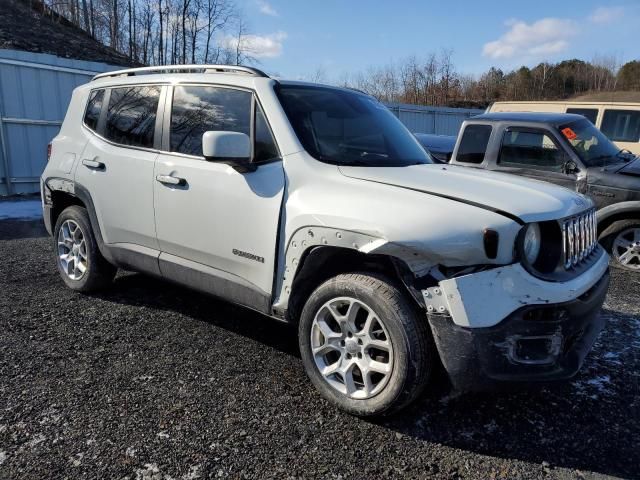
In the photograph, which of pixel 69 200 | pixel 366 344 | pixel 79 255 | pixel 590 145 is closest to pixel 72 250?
pixel 79 255

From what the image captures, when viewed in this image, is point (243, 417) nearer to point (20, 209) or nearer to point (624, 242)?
point (624, 242)

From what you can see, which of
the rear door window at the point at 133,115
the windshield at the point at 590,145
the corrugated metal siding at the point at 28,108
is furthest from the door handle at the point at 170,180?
the corrugated metal siding at the point at 28,108

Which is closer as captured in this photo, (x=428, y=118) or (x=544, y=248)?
(x=544, y=248)

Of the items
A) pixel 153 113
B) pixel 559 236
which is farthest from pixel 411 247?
pixel 153 113

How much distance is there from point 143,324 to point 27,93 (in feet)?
31.7

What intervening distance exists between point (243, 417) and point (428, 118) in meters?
19.5

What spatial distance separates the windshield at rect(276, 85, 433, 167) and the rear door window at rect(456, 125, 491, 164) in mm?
3042

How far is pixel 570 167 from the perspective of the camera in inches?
241

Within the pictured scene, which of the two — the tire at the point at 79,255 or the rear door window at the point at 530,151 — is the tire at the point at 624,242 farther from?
the tire at the point at 79,255

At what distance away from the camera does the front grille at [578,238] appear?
2740 mm

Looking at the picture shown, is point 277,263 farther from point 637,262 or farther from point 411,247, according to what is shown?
point 637,262

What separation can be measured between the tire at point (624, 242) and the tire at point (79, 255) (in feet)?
18.1

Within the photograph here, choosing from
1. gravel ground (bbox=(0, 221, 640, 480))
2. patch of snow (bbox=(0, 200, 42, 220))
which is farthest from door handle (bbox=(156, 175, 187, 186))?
patch of snow (bbox=(0, 200, 42, 220))

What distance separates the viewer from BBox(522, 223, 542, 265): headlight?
253cm
